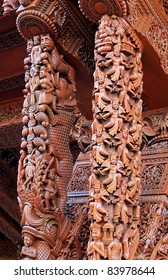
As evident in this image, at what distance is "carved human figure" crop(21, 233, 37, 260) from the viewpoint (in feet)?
6.57

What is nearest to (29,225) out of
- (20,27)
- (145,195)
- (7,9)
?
(145,195)

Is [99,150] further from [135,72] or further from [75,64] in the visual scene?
[75,64]

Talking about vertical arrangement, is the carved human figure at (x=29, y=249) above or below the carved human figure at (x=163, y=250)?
below

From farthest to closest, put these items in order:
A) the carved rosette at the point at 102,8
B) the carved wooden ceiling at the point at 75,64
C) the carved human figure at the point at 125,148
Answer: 1. the carved wooden ceiling at the point at 75,64
2. the carved rosette at the point at 102,8
3. the carved human figure at the point at 125,148

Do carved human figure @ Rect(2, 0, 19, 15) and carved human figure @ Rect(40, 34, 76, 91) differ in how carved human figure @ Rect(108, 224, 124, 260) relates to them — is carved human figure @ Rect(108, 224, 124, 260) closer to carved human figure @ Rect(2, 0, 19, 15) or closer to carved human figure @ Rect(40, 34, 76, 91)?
carved human figure @ Rect(40, 34, 76, 91)

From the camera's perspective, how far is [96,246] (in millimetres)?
1819

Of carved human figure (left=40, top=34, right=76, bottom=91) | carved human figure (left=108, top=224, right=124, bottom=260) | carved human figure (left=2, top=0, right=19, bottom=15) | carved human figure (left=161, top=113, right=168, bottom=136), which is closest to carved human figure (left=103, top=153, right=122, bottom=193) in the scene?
carved human figure (left=108, top=224, right=124, bottom=260)

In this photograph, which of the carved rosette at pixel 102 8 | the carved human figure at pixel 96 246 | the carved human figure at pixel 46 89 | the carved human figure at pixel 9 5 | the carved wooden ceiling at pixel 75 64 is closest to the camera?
the carved human figure at pixel 96 246

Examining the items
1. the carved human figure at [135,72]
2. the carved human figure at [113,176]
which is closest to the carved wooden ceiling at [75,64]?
the carved human figure at [135,72]

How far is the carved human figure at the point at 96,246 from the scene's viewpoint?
71.1 inches

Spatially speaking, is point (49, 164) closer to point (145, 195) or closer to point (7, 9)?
point (145, 195)

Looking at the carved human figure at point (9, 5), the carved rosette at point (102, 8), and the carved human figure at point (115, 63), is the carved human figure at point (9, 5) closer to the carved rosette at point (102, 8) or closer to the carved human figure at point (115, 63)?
the carved rosette at point (102, 8)

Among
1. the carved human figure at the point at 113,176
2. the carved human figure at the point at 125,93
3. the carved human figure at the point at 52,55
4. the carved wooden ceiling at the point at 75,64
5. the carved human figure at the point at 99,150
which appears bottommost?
the carved human figure at the point at 113,176
